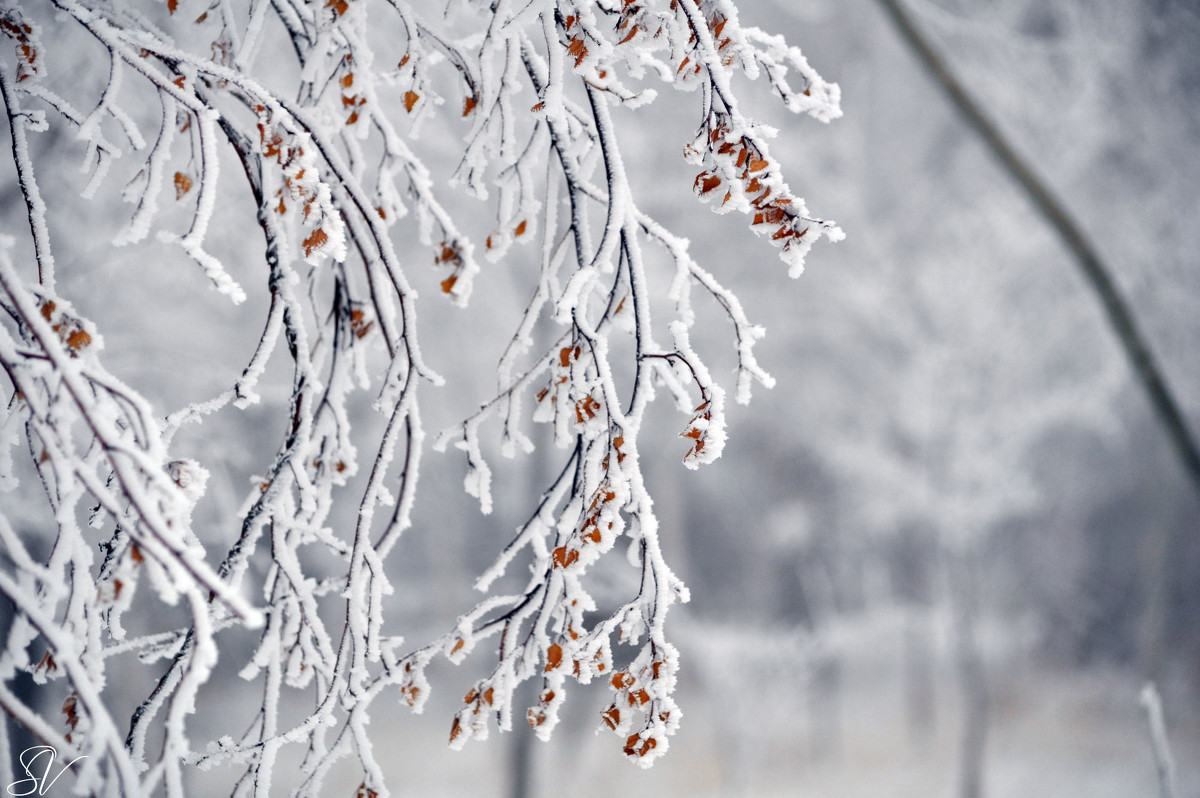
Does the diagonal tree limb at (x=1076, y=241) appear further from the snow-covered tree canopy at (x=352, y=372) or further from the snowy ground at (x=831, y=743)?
the snowy ground at (x=831, y=743)

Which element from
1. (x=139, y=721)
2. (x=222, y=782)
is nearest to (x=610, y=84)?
(x=139, y=721)

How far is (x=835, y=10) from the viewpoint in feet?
28.1

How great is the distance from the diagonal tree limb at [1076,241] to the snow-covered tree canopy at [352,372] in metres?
1.18

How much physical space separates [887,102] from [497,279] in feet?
19.0

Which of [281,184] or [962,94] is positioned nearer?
[281,184]

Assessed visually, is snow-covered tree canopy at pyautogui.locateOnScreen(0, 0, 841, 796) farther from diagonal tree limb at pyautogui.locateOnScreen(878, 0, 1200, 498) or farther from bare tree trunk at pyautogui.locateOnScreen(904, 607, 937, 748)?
bare tree trunk at pyautogui.locateOnScreen(904, 607, 937, 748)

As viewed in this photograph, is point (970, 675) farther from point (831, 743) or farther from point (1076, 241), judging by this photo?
point (1076, 241)

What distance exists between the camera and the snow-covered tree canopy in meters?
0.90

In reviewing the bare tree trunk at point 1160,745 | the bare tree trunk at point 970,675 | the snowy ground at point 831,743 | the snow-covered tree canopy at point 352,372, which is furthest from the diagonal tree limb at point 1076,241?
the bare tree trunk at point 970,675

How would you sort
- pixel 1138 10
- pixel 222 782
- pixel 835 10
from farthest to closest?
pixel 835 10 < pixel 222 782 < pixel 1138 10

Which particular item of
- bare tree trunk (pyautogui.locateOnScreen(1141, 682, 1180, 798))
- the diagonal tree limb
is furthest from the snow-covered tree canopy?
bare tree trunk (pyautogui.locateOnScreen(1141, 682, 1180, 798))

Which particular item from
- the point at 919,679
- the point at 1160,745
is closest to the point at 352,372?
the point at 1160,745

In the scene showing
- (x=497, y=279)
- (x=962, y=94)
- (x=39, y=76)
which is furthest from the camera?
(x=497, y=279)

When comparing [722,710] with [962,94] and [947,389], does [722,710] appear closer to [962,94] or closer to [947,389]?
[947,389]
